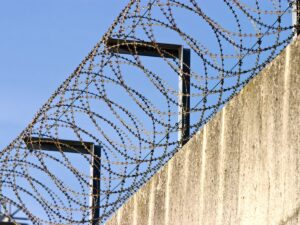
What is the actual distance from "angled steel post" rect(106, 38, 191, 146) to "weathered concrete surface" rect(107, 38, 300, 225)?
0.18 meters

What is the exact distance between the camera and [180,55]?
7.18 metres

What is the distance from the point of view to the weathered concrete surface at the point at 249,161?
17.1 feet

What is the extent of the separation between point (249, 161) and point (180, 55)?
5.63 ft

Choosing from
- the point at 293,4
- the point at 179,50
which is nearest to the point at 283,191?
the point at 293,4

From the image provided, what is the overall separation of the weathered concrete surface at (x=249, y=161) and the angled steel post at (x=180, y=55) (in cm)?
18

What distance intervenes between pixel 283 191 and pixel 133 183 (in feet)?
7.95

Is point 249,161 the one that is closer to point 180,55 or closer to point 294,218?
point 294,218

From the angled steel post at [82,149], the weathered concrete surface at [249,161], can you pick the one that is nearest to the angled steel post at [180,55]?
the weathered concrete surface at [249,161]

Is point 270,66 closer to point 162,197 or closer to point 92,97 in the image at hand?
point 162,197

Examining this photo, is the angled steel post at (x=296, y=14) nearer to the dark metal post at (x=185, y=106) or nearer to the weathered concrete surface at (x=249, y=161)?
the weathered concrete surface at (x=249, y=161)

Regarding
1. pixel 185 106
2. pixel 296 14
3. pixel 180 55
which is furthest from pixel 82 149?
pixel 296 14

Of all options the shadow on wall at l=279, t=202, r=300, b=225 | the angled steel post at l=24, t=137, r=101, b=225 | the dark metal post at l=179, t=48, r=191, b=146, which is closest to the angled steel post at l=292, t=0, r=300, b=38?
the shadow on wall at l=279, t=202, r=300, b=225

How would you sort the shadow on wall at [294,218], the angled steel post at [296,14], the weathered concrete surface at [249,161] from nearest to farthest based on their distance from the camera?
the shadow on wall at [294,218]
the weathered concrete surface at [249,161]
the angled steel post at [296,14]

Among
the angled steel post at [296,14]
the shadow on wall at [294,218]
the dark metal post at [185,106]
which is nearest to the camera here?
the shadow on wall at [294,218]
